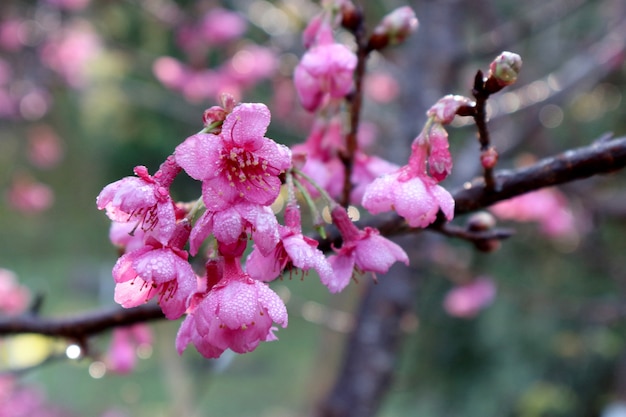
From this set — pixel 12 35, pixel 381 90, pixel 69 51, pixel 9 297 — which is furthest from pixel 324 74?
pixel 69 51

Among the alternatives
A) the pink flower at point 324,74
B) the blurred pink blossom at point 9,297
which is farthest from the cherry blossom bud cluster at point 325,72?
the blurred pink blossom at point 9,297

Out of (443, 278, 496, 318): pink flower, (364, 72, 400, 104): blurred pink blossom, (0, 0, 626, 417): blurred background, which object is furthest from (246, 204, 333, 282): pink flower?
(364, 72, 400, 104): blurred pink blossom

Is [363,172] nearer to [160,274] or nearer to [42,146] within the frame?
[160,274]

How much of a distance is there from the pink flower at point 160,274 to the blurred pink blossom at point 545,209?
211 centimetres

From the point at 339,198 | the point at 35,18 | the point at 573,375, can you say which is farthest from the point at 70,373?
the point at 339,198

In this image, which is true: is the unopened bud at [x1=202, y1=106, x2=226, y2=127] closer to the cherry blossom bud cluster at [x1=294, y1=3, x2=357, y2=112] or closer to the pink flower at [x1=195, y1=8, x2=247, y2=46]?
the cherry blossom bud cluster at [x1=294, y1=3, x2=357, y2=112]

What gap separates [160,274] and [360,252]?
21 cm

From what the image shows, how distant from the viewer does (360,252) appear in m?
0.64

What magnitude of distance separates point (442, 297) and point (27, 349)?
10.0 ft

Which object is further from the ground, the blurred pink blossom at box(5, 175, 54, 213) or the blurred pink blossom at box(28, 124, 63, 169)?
the blurred pink blossom at box(28, 124, 63, 169)

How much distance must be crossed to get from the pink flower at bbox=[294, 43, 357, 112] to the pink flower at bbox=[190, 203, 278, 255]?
0.94ft

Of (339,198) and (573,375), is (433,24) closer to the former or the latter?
(339,198)

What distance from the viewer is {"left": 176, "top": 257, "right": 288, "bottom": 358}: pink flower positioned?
53 centimetres

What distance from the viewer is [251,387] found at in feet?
19.8
